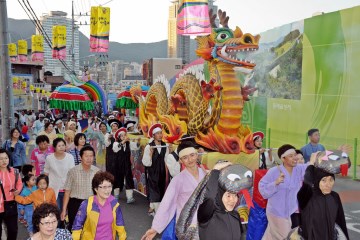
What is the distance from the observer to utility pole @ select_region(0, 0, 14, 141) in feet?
31.3

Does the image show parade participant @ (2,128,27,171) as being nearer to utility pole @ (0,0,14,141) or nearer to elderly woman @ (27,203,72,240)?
utility pole @ (0,0,14,141)

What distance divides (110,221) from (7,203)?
2081mm

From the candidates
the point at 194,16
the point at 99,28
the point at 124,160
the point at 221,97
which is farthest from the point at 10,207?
the point at 99,28

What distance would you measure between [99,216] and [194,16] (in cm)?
840

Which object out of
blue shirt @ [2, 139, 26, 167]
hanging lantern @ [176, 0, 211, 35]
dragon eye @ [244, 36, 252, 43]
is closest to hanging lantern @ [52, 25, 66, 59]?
hanging lantern @ [176, 0, 211, 35]

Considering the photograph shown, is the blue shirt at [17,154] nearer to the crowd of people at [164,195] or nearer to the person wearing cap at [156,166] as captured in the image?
the crowd of people at [164,195]

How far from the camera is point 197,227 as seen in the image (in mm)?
3518

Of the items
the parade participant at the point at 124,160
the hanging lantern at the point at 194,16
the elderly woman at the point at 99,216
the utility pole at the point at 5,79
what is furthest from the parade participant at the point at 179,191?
the hanging lantern at the point at 194,16

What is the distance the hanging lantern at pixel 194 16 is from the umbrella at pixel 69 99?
384 cm

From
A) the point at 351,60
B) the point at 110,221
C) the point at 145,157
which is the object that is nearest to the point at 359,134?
the point at 351,60

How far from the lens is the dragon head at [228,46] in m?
8.14

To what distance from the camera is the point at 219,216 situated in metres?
3.23

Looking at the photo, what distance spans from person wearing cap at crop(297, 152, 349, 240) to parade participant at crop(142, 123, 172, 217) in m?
4.04

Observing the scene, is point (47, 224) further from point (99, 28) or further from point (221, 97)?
point (99, 28)
